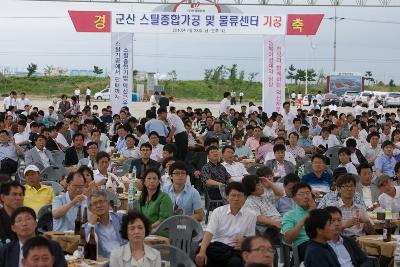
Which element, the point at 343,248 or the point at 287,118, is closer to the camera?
the point at 343,248

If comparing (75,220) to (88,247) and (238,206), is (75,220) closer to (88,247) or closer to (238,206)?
(88,247)

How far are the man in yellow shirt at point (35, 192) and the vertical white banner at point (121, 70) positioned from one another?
15378mm

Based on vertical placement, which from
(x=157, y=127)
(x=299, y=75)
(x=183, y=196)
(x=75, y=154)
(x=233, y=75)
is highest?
(x=299, y=75)

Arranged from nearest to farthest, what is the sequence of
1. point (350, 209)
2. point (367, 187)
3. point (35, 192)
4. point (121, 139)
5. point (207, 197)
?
1. point (350, 209)
2. point (35, 192)
3. point (367, 187)
4. point (207, 197)
5. point (121, 139)

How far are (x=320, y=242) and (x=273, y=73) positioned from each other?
1850cm

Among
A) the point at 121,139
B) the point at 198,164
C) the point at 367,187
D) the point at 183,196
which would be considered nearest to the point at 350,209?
the point at 183,196

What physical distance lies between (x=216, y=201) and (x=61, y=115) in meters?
15.2

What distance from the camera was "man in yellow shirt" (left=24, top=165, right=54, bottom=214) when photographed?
902cm

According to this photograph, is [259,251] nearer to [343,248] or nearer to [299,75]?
[343,248]

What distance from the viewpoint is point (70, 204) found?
7727 millimetres

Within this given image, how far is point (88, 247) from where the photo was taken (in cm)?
669

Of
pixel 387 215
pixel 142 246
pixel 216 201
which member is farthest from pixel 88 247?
pixel 216 201

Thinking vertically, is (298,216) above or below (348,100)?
below

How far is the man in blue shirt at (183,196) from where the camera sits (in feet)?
28.8
